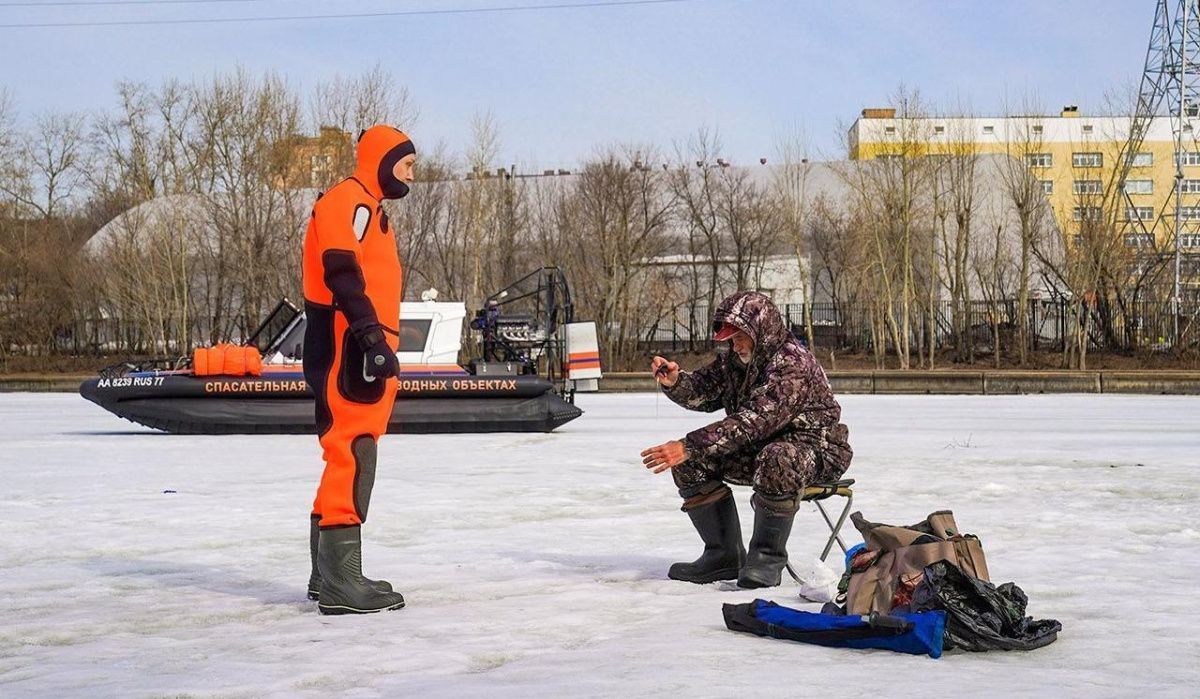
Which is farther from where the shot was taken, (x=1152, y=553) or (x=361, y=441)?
(x=1152, y=553)

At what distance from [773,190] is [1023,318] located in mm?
10898

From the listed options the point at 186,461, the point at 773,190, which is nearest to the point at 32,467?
the point at 186,461

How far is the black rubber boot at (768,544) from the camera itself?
200 inches

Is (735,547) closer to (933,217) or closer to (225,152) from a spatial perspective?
(933,217)

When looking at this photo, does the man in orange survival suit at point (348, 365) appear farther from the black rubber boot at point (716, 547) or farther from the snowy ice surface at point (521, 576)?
the black rubber boot at point (716, 547)

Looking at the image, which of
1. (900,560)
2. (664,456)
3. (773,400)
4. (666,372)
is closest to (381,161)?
(666,372)

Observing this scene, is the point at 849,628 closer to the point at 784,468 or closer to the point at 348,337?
the point at 784,468

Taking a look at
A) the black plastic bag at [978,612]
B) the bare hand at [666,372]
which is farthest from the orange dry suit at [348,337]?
the black plastic bag at [978,612]

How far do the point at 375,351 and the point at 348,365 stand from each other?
202 mm

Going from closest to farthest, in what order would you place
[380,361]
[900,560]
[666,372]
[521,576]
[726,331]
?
[900,560] → [380,361] → [726,331] → [666,372] → [521,576]

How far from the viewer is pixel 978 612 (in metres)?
4.06

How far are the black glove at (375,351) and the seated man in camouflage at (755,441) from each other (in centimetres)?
107

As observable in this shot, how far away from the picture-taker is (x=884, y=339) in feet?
104

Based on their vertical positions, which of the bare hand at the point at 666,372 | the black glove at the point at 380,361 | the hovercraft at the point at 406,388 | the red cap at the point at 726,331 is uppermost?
the red cap at the point at 726,331
